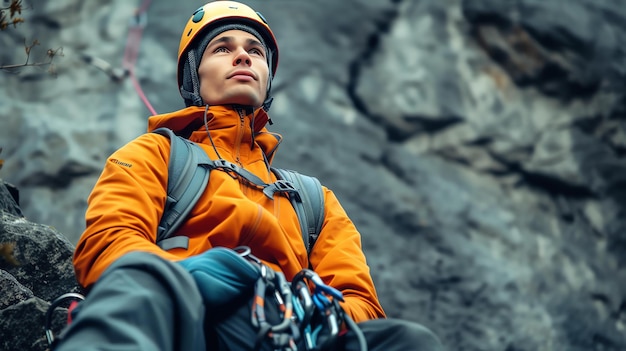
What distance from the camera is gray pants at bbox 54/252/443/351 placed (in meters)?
2.01

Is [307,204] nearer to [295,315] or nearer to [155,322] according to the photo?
[295,315]

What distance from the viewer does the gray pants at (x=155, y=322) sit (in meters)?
2.01

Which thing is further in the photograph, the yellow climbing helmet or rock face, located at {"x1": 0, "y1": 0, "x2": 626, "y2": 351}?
rock face, located at {"x1": 0, "y1": 0, "x2": 626, "y2": 351}

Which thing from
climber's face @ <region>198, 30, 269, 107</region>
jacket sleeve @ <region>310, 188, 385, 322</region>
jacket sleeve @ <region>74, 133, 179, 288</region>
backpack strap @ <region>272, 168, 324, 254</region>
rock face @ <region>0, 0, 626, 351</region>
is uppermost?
climber's face @ <region>198, 30, 269, 107</region>

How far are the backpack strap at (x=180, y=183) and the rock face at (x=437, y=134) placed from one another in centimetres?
475

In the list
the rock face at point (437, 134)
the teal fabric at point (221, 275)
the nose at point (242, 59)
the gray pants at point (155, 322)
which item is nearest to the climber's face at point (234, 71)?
the nose at point (242, 59)

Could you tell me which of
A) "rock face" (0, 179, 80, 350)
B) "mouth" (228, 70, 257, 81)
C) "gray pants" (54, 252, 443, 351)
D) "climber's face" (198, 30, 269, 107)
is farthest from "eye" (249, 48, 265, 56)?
"gray pants" (54, 252, 443, 351)

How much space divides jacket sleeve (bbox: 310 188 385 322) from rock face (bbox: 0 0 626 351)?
4.46 meters

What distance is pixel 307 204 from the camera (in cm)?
364

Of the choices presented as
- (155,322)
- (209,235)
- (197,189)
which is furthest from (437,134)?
(155,322)

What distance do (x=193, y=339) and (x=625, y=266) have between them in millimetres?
7969

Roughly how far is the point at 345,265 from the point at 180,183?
33.1 inches

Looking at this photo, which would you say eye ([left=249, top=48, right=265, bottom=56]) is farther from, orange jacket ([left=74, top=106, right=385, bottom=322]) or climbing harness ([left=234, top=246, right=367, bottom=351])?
climbing harness ([left=234, top=246, right=367, bottom=351])

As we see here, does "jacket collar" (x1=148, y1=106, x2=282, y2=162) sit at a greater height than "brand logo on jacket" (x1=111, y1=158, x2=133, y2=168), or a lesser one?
lesser
